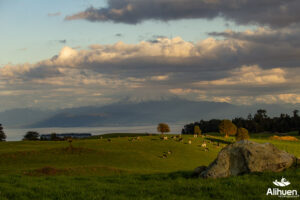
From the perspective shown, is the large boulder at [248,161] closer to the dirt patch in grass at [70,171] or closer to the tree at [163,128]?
the dirt patch in grass at [70,171]

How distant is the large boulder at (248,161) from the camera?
23953 mm

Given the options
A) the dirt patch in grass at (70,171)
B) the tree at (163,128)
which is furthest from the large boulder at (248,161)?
the tree at (163,128)

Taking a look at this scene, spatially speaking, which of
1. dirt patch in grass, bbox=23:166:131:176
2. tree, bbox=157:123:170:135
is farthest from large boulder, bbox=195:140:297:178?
tree, bbox=157:123:170:135

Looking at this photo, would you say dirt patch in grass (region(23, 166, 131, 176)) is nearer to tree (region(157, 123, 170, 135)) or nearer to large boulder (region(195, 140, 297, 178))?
large boulder (region(195, 140, 297, 178))

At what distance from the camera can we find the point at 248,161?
24.2 m

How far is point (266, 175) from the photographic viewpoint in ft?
71.6

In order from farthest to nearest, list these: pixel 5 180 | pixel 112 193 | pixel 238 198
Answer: pixel 5 180 < pixel 112 193 < pixel 238 198

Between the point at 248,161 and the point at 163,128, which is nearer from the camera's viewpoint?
the point at 248,161

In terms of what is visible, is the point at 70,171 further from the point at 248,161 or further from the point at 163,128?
the point at 163,128

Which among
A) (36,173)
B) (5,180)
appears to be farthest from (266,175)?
(36,173)

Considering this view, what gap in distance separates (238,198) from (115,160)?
43.1 m

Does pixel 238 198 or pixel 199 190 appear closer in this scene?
pixel 238 198

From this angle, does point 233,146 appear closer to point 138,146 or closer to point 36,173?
point 36,173

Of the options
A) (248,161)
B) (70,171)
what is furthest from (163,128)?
(248,161)
